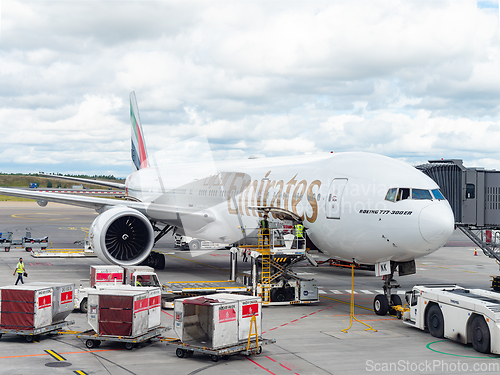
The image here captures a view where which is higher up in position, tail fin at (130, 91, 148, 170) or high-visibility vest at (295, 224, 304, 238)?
tail fin at (130, 91, 148, 170)

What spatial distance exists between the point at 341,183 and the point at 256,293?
15.4 feet

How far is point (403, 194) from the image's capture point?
51.2 ft

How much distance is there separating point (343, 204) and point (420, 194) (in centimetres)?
224

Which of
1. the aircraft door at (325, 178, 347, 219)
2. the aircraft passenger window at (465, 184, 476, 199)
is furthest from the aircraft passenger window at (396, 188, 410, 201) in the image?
the aircraft passenger window at (465, 184, 476, 199)

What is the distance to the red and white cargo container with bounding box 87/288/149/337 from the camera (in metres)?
12.9

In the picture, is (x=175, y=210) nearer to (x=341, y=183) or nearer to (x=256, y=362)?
(x=341, y=183)

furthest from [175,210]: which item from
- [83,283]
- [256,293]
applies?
[256,293]

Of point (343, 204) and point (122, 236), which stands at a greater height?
point (343, 204)

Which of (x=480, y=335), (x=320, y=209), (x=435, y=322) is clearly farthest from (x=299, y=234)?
(x=480, y=335)

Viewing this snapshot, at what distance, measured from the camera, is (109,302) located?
518 inches

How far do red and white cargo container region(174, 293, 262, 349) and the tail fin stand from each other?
25120mm

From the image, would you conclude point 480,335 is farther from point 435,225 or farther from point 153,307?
point 153,307

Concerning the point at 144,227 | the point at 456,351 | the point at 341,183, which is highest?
the point at 341,183

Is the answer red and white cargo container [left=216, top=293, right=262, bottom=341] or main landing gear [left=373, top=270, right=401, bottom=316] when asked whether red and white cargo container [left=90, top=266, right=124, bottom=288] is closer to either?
red and white cargo container [left=216, top=293, right=262, bottom=341]
